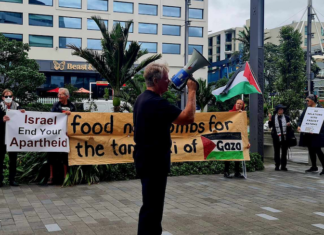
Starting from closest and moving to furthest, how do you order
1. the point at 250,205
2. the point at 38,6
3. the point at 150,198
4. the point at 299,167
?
the point at 150,198 < the point at 250,205 < the point at 299,167 < the point at 38,6

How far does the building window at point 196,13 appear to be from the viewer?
54156 millimetres

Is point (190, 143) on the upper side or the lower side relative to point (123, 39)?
lower

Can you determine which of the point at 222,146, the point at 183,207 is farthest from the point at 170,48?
the point at 183,207

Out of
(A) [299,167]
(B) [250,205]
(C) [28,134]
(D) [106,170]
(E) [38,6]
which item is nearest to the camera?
(B) [250,205]

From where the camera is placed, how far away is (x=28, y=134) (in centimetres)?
823

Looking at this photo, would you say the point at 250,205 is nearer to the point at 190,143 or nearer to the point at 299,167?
the point at 190,143

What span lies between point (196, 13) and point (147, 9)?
652 cm

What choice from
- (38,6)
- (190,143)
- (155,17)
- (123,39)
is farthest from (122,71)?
(155,17)

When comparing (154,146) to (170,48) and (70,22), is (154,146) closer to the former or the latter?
(70,22)

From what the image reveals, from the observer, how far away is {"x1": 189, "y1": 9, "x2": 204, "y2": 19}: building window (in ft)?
178

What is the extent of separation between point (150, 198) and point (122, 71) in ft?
34.7

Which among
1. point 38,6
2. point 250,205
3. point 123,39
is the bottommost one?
point 250,205

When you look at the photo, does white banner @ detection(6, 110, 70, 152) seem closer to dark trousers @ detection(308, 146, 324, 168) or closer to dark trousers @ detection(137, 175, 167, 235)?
dark trousers @ detection(137, 175, 167, 235)

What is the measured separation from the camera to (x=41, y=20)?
155ft
